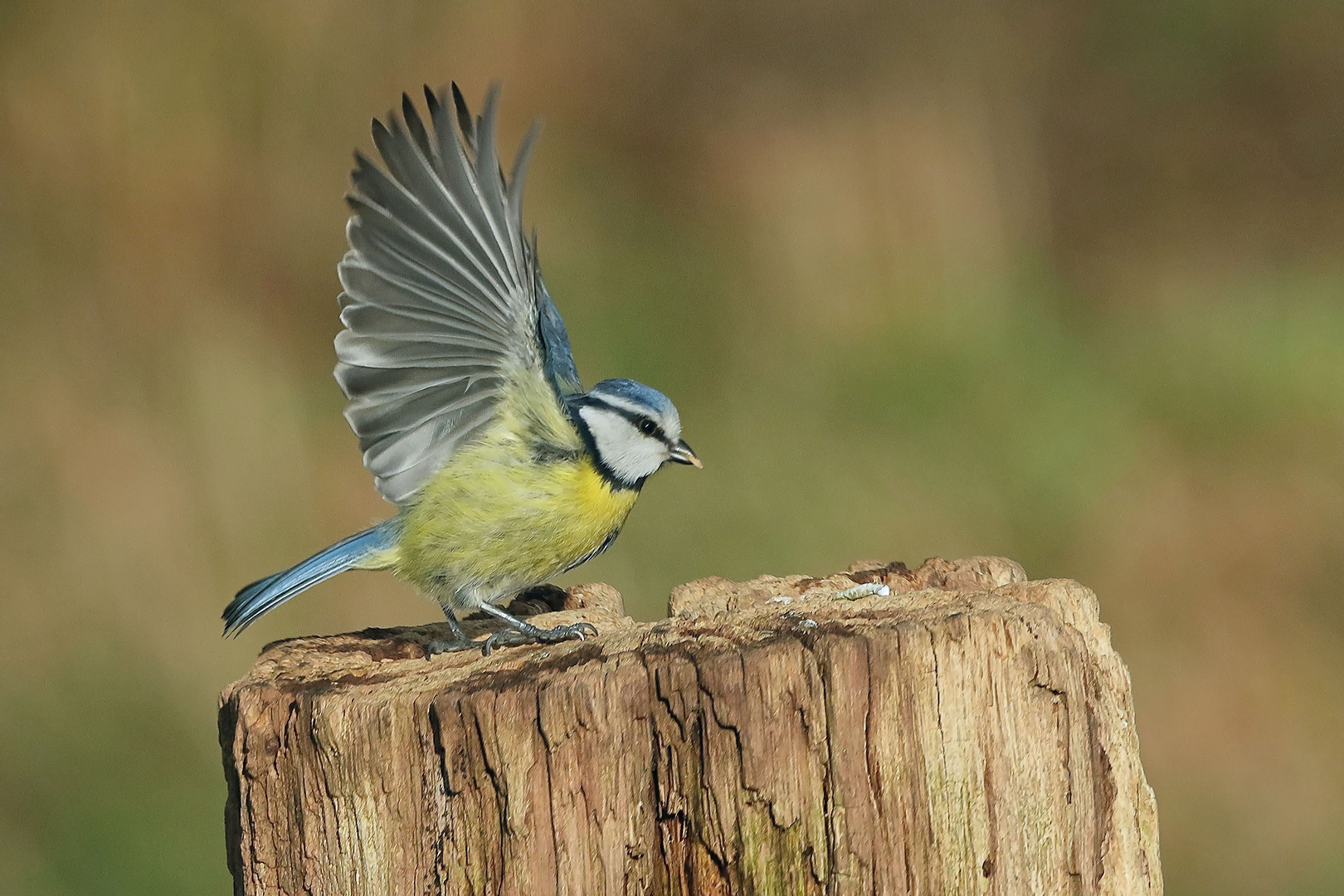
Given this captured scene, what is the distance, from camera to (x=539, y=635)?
268cm

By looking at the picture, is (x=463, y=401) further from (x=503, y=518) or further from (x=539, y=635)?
(x=539, y=635)

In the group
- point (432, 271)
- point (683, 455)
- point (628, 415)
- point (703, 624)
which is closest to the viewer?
point (703, 624)

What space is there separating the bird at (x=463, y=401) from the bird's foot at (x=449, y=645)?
0.02 m

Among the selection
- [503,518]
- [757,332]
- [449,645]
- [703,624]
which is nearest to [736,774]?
[703,624]

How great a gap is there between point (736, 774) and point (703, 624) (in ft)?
1.24

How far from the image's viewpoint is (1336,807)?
17.1 ft

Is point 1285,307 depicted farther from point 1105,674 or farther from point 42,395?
point 42,395

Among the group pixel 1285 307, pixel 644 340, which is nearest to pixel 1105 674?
pixel 644 340

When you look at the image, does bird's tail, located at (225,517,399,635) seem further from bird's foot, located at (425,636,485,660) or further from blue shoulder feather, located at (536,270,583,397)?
blue shoulder feather, located at (536,270,583,397)

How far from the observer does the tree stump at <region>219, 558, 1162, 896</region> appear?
183 cm

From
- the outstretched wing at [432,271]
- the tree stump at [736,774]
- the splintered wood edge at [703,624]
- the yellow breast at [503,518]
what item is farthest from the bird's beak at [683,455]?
the tree stump at [736,774]

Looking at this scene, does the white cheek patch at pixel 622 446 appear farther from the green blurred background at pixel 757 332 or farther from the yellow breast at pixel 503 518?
the green blurred background at pixel 757 332

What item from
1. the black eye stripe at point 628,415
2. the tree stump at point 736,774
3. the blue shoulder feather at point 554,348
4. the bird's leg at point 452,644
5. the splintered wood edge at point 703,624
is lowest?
the tree stump at point 736,774

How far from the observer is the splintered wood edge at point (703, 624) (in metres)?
2.09
